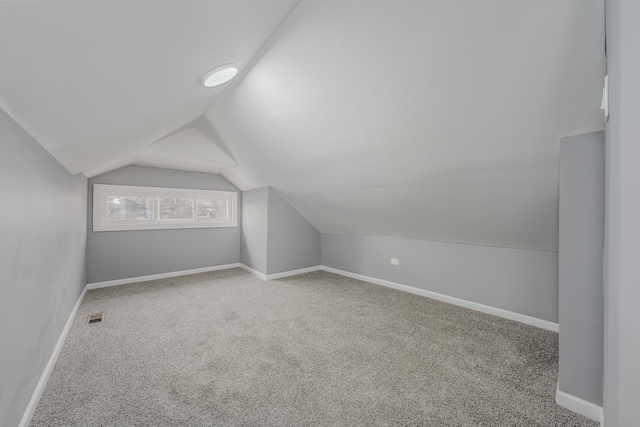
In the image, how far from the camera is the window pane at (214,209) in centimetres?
508

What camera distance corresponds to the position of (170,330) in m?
2.62

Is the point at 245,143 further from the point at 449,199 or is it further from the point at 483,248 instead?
the point at 483,248

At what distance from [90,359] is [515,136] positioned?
3583 millimetres

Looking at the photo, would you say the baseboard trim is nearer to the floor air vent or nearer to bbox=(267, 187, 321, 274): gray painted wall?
the floor air vent

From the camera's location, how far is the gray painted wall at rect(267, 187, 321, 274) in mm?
4527

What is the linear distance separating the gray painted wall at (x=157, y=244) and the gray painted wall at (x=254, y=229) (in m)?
0.24

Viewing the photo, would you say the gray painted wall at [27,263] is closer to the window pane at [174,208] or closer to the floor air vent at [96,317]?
the floor air vent at [96,317]

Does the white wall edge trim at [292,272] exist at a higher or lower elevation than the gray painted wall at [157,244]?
lower

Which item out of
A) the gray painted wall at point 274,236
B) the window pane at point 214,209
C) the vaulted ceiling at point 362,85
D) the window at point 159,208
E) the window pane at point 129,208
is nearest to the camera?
the vaulted ceiling at point 362,85

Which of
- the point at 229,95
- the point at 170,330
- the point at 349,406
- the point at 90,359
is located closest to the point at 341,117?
the point at 229,95

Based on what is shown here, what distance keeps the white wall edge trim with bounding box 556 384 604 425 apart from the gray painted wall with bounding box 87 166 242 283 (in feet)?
16.3

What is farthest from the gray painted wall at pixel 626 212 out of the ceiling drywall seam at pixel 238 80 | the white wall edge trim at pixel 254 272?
the white wall edge trim at pixel 254 272

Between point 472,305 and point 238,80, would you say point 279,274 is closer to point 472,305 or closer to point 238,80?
point 472,305

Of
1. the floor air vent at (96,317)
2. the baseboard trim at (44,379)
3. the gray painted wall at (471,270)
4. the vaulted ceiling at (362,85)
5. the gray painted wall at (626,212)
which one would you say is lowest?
the floor air vent at (96,317)
